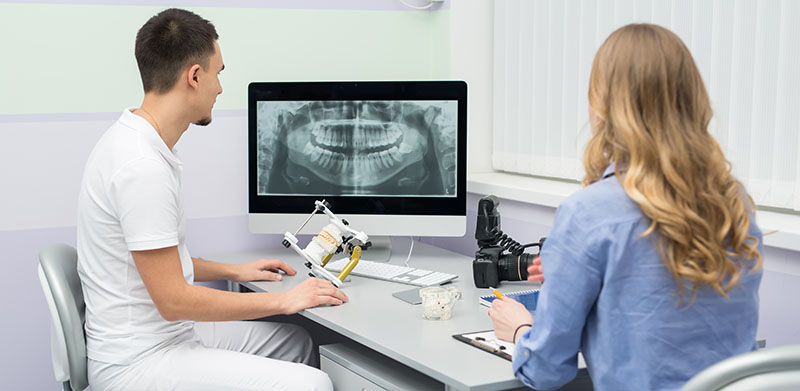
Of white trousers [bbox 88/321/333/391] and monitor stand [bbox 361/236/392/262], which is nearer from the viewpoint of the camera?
white trousers [bbox 88/321/333/391]

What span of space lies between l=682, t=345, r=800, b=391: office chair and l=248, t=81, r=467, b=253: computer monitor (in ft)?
4.43

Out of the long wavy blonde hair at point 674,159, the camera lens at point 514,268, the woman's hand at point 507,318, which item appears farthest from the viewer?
the camera lens at point 514,268

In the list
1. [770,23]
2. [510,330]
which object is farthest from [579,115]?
[510,330]

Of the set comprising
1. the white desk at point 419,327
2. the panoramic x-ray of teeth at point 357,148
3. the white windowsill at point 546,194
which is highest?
the panoramic x-ray of teeth at point 357,148

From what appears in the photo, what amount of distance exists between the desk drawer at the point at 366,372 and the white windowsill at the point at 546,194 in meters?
0.81

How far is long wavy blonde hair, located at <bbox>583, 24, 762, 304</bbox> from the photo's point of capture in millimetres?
1244

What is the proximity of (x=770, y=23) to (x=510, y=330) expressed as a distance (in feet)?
3.36

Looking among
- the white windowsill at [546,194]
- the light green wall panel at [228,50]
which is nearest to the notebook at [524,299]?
the white windowsill at [546,194]

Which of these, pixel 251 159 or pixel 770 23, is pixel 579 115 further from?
pixel 251 159

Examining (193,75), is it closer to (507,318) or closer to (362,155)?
(362,155)

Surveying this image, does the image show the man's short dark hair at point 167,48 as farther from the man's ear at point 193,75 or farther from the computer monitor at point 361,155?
the computer monitor at point 361,155

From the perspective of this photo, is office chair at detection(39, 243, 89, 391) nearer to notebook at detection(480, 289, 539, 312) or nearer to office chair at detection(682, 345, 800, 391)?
notebook at detection(480, 289, 539, 312)

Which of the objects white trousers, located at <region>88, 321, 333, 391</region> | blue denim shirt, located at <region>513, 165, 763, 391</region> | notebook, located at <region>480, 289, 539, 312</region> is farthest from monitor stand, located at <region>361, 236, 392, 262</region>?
blue denim shirt, located at <region>513, 165, 763, 391</region>

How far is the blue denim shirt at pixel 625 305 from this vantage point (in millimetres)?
1276
